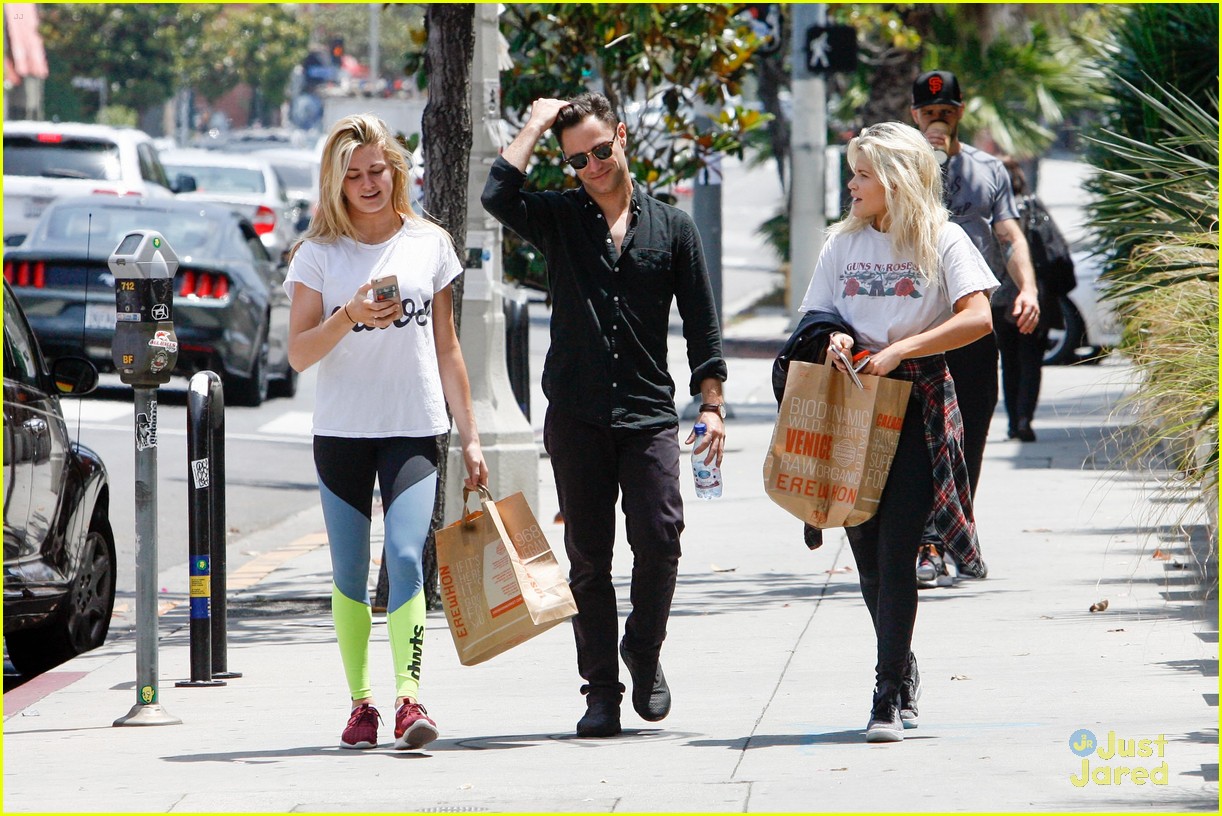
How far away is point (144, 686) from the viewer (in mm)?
6180

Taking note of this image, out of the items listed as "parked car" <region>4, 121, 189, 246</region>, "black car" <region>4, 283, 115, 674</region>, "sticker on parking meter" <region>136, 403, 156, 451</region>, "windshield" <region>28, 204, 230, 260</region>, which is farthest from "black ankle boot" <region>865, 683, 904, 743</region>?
"parked car" <region>4, 121, 189, 246</region>

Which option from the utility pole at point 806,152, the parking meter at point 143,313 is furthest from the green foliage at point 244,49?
the parking meter at point 143,313

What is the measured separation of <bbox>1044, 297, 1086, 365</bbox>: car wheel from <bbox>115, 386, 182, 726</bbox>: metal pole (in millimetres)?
12680

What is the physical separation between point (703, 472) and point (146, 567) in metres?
1.81

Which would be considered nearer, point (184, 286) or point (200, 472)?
point (200, 472)

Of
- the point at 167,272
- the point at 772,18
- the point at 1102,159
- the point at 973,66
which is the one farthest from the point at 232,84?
the point at 167,272

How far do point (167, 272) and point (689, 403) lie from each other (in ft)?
32.7

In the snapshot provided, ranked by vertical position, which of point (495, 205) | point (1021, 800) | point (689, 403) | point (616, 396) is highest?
point (495, 205)

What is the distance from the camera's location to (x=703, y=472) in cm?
573

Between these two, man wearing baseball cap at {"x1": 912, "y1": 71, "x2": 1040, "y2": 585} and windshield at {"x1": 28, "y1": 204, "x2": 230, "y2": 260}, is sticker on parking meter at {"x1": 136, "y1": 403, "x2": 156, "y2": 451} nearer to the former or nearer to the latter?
man wearing baseball cap at {"x1": 912, "y1": 71, "x2": 1040, "y2": 585}

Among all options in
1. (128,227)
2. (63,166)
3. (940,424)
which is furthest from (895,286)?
(63,166)

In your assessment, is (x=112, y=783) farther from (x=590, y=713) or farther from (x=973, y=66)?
(x=973, y=66)

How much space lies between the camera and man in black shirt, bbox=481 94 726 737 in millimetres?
5656

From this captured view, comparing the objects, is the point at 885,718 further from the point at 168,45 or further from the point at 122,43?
the point at 168,45
